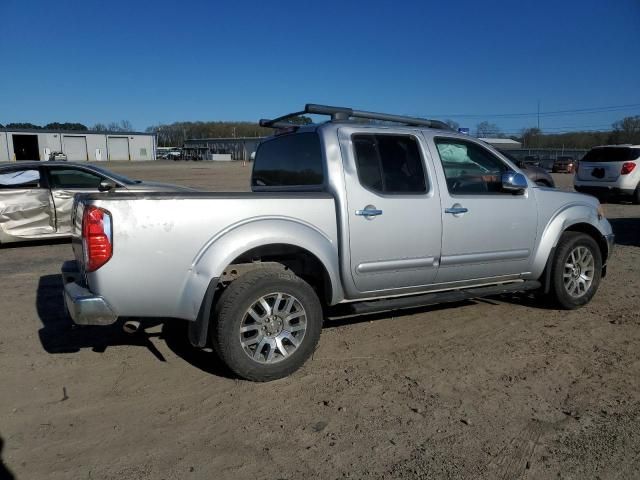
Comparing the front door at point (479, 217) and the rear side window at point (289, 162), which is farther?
the front door at point (479, 217)

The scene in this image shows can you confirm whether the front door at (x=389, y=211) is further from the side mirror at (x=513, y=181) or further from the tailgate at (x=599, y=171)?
the tailgate at (x=599, y=171)

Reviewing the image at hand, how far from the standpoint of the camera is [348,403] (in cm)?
352

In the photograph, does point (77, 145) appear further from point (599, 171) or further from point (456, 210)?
point (456, 210)

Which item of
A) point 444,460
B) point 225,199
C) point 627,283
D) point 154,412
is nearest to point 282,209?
point 225,199

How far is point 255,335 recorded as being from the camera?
379 cm

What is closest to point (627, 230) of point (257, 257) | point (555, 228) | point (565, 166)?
point (555, 228)

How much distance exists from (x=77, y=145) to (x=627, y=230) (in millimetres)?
82477

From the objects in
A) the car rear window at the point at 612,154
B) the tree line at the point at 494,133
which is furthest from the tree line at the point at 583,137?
the car rear window at the point at 612,154

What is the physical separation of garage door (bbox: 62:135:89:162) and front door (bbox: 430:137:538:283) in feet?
272

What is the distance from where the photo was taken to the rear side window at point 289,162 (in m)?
4.36

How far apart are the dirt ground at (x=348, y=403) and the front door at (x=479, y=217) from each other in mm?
625

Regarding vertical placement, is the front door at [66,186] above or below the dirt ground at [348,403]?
above

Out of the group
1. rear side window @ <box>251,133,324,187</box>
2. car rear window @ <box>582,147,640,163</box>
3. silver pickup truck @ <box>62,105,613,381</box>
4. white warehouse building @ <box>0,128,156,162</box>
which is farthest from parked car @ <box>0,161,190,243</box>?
white warehouse building @ <box>0,128,156,162</box>

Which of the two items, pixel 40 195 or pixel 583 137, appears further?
pixel 583 137
